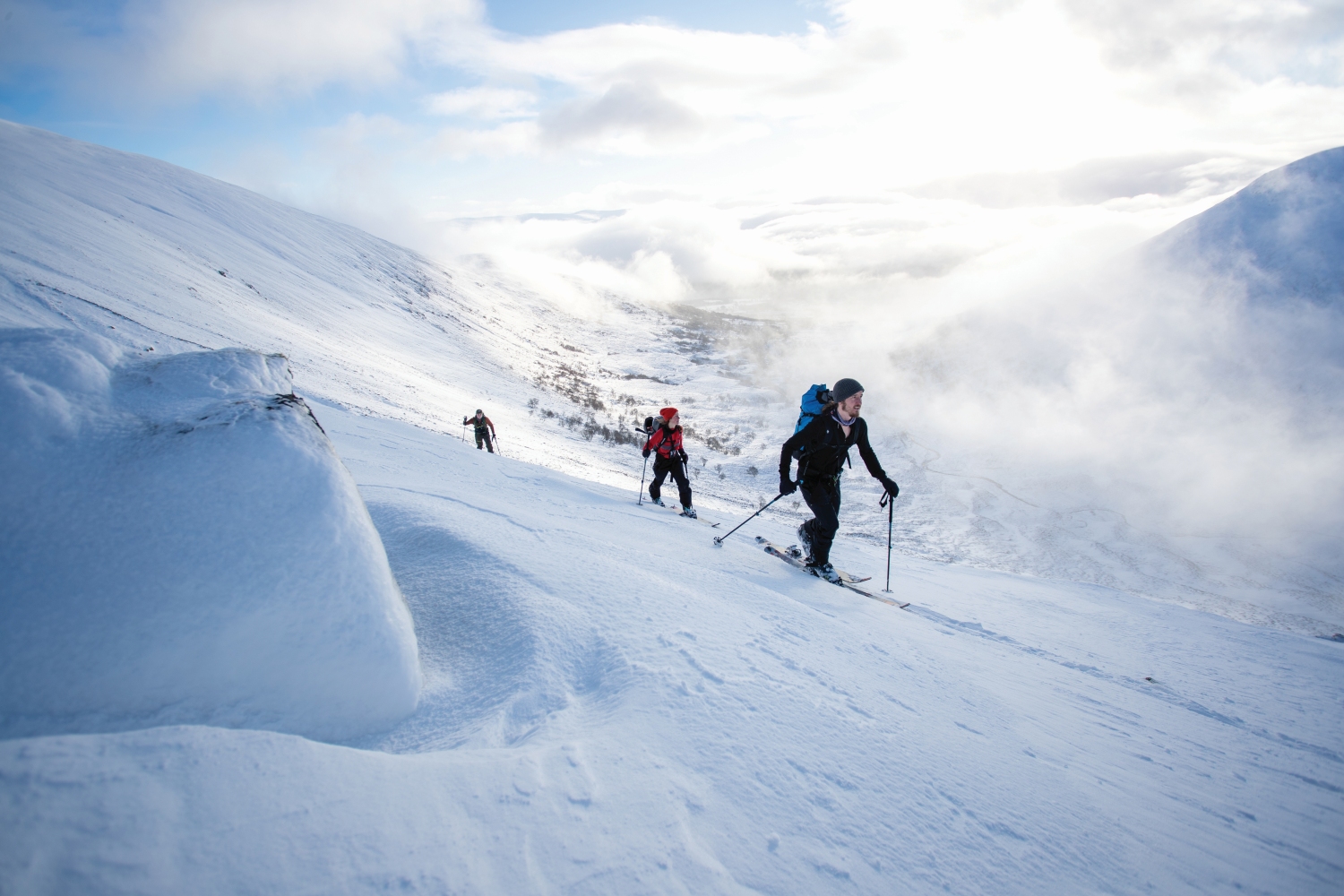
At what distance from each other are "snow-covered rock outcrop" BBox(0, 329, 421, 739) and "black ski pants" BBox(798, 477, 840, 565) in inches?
159

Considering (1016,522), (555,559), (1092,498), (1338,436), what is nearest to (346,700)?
(555,559)

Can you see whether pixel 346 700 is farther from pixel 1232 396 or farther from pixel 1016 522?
pixel 1232 396

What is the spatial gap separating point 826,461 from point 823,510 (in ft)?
1.58

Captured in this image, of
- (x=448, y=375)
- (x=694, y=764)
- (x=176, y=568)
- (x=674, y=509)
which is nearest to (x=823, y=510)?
(x=674, y=509)

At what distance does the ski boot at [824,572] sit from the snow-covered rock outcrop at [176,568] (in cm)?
414

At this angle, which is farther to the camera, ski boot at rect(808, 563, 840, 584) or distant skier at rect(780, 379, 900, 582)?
ski boot at rect(808, 563, 840, 584)

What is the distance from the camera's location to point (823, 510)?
538 cm

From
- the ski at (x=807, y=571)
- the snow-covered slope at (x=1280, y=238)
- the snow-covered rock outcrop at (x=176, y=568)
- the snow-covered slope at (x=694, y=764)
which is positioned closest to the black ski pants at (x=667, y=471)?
the ski at (x=807, y=571)

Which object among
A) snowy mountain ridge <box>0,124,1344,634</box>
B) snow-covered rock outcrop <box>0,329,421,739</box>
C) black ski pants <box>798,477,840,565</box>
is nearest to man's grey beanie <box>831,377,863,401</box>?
black ski pants <box>798,477,840,565</box>

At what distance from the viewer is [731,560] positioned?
17.2ft

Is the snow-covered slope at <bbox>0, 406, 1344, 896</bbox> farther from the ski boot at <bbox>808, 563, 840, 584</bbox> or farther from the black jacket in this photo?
the black jacket

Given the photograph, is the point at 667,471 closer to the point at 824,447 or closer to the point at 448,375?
the point at 824,447

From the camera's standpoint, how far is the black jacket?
17.3 feet

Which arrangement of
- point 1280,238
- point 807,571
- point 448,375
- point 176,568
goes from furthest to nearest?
point 1280,238 < point 448,375 < point 807,571 < point 176,568
